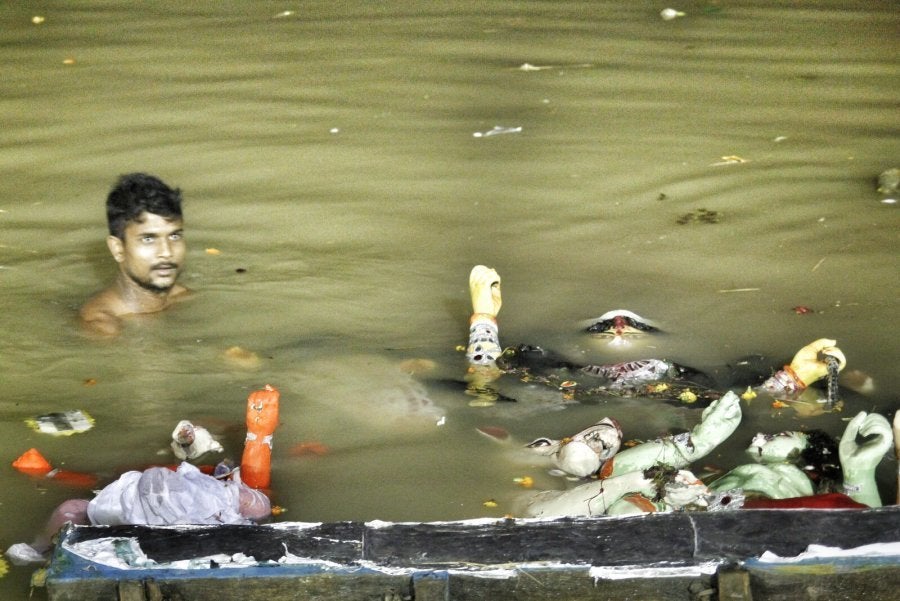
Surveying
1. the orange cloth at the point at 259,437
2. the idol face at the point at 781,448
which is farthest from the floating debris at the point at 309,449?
the idol face at the point at 781,448

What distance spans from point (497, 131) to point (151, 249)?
293 cm

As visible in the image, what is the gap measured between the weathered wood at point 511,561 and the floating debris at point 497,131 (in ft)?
14.2

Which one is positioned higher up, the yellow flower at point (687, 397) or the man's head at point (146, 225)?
the man's head at point (146, 225)

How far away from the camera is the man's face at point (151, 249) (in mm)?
4605

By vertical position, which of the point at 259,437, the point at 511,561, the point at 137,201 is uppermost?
the point at 137,201

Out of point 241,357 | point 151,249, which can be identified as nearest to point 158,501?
point 241,357

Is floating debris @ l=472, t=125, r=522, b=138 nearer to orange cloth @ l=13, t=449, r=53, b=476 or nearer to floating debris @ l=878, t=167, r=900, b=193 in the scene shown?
floating debris @ l=878, t=167, r=900, b=193

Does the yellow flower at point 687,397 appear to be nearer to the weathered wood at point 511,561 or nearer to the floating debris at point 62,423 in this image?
the weathered wood at point 511,561

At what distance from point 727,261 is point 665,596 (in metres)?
2.83

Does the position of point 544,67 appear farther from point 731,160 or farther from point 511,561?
point 511,561

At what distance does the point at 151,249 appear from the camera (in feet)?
15.2

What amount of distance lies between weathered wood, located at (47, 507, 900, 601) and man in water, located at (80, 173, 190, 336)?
1.89 metres

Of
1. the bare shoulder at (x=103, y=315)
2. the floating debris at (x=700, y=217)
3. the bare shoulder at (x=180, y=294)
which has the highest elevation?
the floating debris at (x=700, y=217)

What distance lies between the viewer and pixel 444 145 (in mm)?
6871
